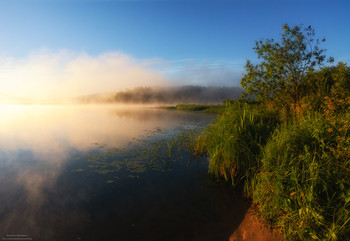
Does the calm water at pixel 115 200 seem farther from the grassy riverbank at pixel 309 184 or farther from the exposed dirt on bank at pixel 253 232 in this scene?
the grassy riverbank at pixel 309 184

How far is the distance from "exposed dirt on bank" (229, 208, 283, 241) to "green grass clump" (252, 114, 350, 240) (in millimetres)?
292

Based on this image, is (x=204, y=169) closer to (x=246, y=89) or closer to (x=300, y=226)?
(x=300, y=226)

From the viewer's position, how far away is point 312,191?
4281 mm

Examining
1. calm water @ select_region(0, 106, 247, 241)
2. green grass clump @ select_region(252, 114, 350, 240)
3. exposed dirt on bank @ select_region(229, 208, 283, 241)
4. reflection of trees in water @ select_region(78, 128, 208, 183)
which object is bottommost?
calm water @ select_region(0, 106, 247, 241)

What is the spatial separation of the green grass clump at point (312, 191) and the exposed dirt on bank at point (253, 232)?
0.29 metres

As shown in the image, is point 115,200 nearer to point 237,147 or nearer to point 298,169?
point 237,147

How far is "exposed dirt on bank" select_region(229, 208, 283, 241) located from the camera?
472 cm

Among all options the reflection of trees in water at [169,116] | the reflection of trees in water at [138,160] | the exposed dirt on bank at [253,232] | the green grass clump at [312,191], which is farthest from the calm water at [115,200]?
the reflection of trees in water at [169,116]

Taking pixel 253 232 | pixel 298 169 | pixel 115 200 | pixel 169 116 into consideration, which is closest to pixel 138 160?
pixel 115 200

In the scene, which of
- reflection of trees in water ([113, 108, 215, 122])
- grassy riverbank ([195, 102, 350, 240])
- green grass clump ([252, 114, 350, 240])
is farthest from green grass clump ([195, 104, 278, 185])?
reflection of trees in water ([113, 108, 215, 122])

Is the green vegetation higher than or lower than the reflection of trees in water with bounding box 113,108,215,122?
higher

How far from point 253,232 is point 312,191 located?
6.78 ft

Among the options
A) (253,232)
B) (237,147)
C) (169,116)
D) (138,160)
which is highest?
(237,147)

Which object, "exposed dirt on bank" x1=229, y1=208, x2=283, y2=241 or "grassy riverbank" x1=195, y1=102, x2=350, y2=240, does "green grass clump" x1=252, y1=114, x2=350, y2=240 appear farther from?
"exposed dirt on bank" x1=229, y1=208, x2=283, y2=241
